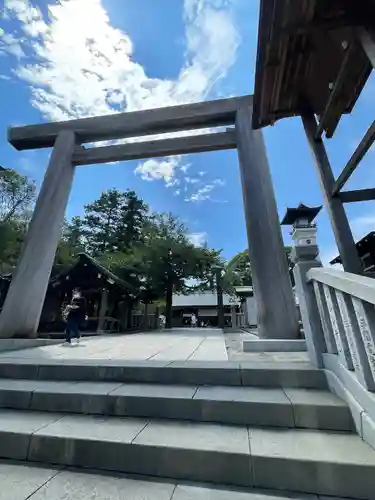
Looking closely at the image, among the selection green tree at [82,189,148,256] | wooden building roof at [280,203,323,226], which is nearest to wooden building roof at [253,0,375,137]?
Result: wooden building roof at [280,203,323,226]

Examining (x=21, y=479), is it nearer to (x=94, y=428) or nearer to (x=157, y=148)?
(x=94, y=428)

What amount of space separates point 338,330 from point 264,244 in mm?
2168

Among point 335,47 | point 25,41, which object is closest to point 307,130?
point 335,47

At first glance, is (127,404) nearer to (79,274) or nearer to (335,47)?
(335,47)

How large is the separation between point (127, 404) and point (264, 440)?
1054 millimetres

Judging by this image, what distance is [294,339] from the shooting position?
3.48 m

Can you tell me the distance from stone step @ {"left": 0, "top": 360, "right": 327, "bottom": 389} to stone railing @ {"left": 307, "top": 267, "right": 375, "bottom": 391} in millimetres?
365

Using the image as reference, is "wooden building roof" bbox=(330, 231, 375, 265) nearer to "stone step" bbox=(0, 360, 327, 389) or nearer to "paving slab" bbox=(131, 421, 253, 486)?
"stone step" bbox=(0, 360, 327, 389)

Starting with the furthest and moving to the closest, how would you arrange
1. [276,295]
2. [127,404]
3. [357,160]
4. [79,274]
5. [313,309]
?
[79,274], [276,295], [357,160], [313,309], [127,404]

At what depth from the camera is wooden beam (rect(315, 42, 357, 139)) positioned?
2.83 metres

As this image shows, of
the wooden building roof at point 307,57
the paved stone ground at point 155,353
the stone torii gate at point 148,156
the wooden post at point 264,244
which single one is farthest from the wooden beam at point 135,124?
the paved stone ground at point 155,353

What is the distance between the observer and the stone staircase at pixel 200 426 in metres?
1.36

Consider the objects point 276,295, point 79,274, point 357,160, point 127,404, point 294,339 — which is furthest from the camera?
point 79,274

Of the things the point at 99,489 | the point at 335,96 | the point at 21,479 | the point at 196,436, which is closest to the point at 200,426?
the point at 196,436
